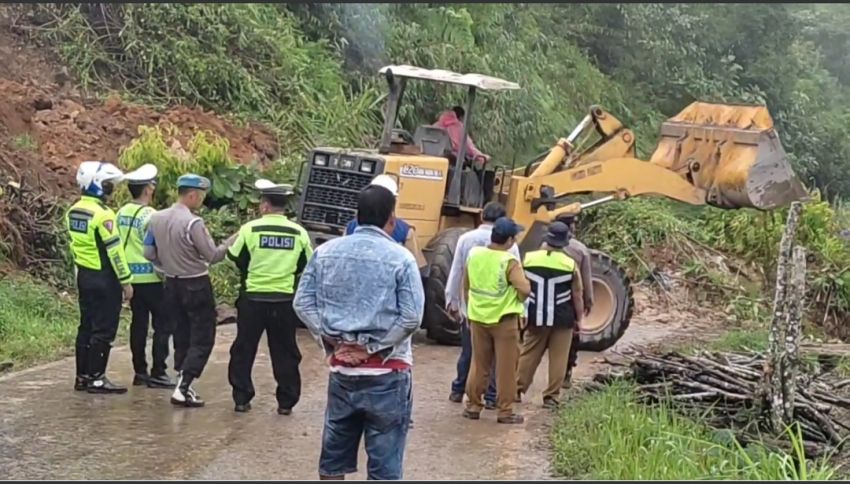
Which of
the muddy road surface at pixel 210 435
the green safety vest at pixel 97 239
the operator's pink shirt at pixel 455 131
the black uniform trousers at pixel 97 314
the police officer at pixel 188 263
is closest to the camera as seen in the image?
the muddy road surface at pixel 210 435

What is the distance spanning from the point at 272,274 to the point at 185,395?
1.33 m

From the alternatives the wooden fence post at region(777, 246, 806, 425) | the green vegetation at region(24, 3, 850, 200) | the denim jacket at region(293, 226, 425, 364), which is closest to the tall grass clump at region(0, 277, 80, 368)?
the denim jacket at region(293, 226, 425, 364)

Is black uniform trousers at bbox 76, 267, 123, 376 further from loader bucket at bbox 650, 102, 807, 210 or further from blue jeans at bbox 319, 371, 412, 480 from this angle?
loader bucket at bbox 650, 102, 807, 210

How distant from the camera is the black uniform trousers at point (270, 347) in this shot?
920 centimetres

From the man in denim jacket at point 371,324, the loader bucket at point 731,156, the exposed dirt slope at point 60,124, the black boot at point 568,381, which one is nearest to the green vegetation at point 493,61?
the exposed dirt slope at point 60,124

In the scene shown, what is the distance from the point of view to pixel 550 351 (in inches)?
408

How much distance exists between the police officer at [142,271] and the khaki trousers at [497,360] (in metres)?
2.54

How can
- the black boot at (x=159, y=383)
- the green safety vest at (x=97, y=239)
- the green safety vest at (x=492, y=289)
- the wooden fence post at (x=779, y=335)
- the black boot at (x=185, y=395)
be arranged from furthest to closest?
1. the black boot at (x=159, y=383)
2. the green safety vest at (x=97, y=239)
3. the black boot at (x=185, y=395)
4. the green safety vest at (x=492, y=289)
5. the wooden fence post at (x=779, y=335)

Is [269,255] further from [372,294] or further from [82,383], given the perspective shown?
[372,294]

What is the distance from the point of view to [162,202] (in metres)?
16.1

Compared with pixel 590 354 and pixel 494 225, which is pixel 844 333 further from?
pixel 494 225

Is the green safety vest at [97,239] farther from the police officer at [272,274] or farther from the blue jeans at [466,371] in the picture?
the blue jeans at [466,371]

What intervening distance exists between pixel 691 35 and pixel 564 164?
17.6 metres

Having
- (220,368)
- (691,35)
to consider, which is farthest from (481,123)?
(220,368)
